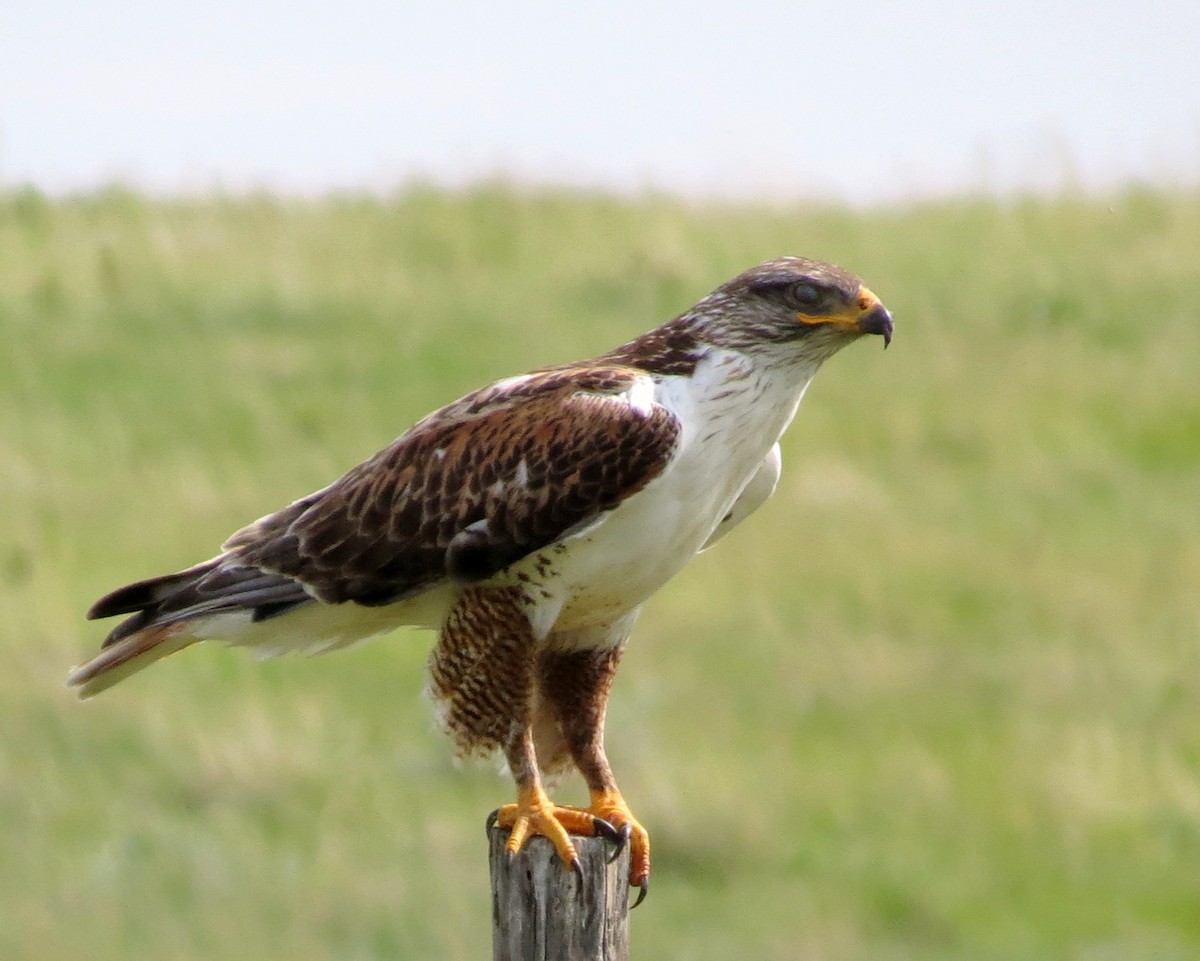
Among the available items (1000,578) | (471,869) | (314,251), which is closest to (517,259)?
(314,251)

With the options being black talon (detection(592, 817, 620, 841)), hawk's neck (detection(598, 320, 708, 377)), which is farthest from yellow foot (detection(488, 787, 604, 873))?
hawk's neck (detection(598, 320, 708, 377))

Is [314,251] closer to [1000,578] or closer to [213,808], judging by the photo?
[1000,578]

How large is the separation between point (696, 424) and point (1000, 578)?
430 inches

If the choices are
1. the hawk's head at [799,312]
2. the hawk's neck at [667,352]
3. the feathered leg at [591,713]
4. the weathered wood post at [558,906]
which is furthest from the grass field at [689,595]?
the hawk's head at [799,312]

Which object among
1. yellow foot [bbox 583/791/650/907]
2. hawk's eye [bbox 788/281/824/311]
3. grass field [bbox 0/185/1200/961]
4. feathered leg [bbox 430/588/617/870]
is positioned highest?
hawk's eye [bbox 788/281/824/311]

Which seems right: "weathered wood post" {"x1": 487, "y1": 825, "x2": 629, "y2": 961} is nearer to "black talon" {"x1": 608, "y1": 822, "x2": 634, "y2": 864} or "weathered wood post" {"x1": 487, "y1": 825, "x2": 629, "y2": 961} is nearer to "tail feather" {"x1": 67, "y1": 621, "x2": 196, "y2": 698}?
"black talon" {"x1": 608, "y1": 822, "x2": 634, "y2": 864}

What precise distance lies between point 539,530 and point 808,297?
32.9 inches

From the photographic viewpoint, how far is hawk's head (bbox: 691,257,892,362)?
5.11 meters

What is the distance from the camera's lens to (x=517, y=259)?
22391 mm

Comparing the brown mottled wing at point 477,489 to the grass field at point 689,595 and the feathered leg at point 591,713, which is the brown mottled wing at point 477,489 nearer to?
the feathered leg at point 591,713

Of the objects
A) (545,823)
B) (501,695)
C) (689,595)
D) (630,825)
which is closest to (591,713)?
(630,825)

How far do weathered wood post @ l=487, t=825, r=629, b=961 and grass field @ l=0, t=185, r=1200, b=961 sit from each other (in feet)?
16.8

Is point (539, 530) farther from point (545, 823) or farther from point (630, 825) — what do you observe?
point (630, 825)

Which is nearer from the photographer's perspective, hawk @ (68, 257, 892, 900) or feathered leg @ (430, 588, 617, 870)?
hawk @ (68, 257, 892, 900)
